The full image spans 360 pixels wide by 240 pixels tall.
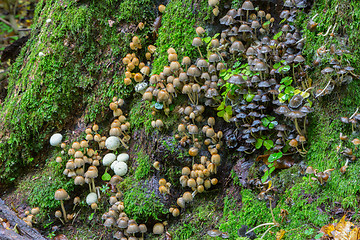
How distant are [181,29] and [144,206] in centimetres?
269

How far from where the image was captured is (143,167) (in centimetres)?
450


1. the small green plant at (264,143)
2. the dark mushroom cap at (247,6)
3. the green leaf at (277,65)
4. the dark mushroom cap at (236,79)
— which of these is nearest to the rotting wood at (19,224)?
the small green plant at (264,143)

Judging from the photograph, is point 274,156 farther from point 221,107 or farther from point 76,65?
point 76,65

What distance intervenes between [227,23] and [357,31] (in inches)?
61.9

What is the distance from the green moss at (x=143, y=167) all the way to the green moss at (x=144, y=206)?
10.0 inches

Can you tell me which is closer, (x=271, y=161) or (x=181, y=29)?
(x=271, y=161)

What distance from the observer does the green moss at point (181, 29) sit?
14.9 ft

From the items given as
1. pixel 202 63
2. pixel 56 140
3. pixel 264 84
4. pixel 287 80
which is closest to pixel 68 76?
pixel 56 140

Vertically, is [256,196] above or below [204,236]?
above

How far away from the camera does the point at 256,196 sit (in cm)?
354

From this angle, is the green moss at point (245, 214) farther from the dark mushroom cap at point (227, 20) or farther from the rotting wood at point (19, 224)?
the rotting wood at point (19, 224)

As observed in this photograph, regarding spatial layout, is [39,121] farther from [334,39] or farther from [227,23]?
[334,39]

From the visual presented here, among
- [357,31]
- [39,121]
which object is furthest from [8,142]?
[357,31]

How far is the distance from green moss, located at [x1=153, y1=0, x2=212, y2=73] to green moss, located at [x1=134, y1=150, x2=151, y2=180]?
1.35 m
